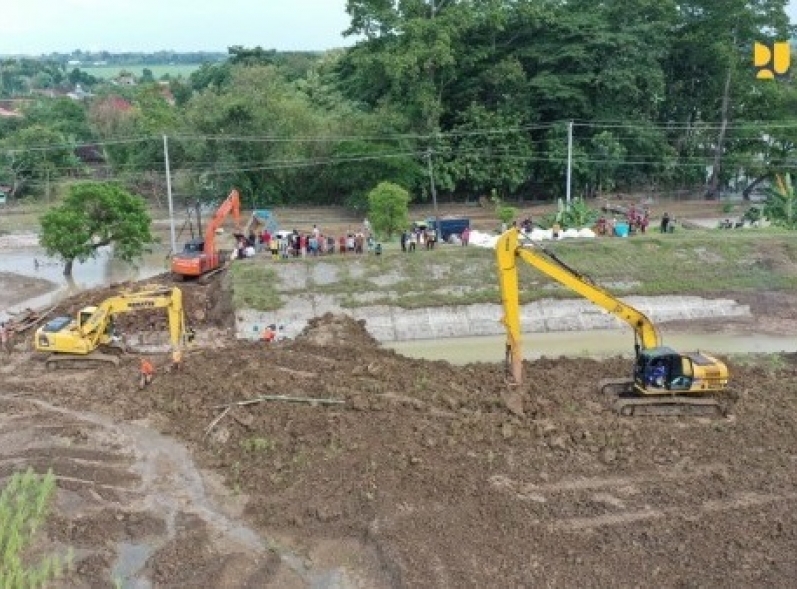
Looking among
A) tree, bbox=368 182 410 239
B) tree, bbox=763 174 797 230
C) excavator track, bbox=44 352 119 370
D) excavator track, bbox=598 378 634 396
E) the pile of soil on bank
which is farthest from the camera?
tree, bbox=763 174 797 230

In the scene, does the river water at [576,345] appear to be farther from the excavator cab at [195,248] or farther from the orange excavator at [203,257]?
the excavator cab at [195,248]

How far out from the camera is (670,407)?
20.3 meters

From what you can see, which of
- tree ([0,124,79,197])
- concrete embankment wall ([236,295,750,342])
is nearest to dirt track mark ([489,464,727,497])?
concrete embankment wall ([236,295,750,342])

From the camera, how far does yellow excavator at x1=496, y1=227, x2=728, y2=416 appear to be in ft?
64.8

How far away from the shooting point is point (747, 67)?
4750 cm

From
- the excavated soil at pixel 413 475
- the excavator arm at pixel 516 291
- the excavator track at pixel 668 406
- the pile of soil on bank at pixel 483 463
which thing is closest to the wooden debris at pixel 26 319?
the pile of soil on bank at pixel 483 463

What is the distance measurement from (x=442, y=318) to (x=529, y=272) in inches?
156

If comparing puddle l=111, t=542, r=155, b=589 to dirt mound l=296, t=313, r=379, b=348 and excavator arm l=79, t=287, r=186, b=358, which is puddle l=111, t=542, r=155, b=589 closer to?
excavator arm l=79, t=287, r=186, b=358

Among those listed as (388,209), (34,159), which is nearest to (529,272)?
(388,209)

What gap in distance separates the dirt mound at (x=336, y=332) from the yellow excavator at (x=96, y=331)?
386 centimetres

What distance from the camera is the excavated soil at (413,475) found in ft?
47.8

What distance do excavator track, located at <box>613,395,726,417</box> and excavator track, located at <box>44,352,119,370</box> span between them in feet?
45.8

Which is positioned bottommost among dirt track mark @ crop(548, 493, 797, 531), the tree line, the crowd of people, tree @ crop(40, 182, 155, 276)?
dirt track mark @ crop(548, 493, 797, 531)

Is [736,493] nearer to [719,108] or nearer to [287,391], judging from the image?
[287,391]
